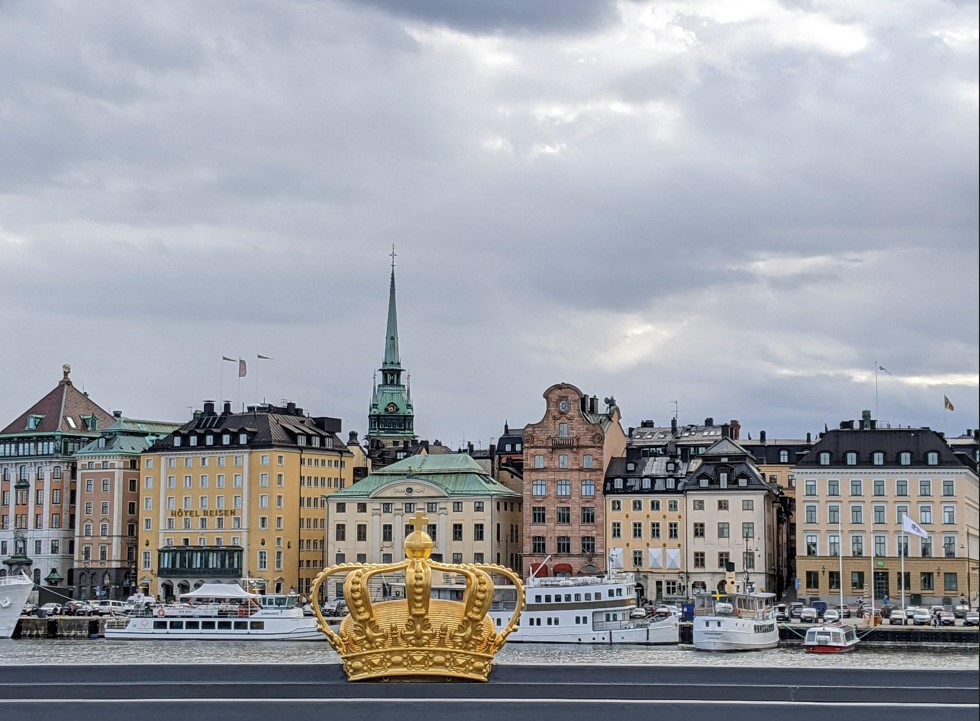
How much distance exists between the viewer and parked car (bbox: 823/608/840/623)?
83.9m

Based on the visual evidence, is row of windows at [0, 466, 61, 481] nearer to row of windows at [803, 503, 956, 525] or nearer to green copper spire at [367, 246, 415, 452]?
green copper spire at [367, 246, 415, 452]

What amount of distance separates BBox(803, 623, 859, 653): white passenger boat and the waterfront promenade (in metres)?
42.3

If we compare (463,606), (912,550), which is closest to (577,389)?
(912,550)

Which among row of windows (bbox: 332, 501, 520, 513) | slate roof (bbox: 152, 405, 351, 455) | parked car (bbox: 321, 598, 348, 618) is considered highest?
slate roof (bbox: 152, 405, 351, 455)

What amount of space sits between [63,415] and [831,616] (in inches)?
2591

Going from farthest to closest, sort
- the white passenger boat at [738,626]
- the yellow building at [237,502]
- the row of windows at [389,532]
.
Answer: the yellow building at [237,502] < the row of windows at [389,532] < the white passenger boat at [738,626]

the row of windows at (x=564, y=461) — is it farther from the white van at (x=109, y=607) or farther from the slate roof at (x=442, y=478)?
the white van at (x=109, y=607)

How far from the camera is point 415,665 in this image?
34.4m

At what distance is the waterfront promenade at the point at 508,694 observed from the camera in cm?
2711

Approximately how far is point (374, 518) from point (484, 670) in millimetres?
75167

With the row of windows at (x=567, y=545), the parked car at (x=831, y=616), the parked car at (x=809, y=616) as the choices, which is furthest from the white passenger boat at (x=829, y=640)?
the row of windows at (x=567, y=545)

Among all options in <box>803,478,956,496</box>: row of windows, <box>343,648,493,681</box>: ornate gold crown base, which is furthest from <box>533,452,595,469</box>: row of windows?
<box>343,648,493,681</box>: ornate gold crown base

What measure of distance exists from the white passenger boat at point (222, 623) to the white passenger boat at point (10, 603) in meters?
5.16

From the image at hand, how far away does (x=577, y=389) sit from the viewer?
344ft
